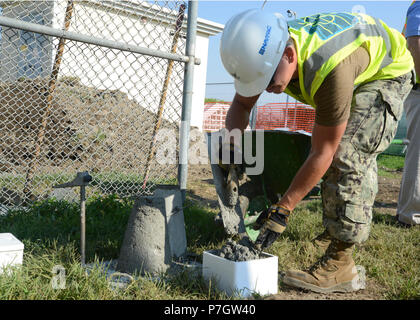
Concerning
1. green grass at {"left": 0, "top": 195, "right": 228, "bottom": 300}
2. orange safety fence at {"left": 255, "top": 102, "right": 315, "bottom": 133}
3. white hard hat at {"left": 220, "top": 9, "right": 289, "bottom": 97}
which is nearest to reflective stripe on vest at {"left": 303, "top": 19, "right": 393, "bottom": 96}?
white hard hat at {"left": 220, "top": 9, "right": 289, "bottom": 97}

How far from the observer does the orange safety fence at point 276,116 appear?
14.4m

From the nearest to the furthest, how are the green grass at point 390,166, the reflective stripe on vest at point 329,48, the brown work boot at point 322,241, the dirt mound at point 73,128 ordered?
the reflective stripe on vest at point 329,48
the brown work boot at point 322,241
the dirt mound at point 73,128
the green grass at point 390,166

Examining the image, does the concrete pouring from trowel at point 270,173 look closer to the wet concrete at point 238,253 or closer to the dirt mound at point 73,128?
the wet concrete at point 238,253

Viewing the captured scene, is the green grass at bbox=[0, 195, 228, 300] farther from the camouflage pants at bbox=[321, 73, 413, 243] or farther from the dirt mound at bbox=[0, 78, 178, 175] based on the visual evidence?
the dirt mound at bbox=[0, 78, 178, 175]

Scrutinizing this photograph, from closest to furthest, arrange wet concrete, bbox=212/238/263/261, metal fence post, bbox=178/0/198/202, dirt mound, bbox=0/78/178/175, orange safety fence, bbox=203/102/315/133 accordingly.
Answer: wet concrete, bbox=212/238/263/261
metal fence post, bbox=178/0/198/202
dirt mound, bbox=0/78/178/175
orange safety fence, bbox=203/102/315/133

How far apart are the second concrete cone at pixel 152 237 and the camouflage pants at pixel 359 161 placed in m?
1.08

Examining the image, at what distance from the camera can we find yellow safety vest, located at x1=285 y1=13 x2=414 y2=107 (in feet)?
7.29

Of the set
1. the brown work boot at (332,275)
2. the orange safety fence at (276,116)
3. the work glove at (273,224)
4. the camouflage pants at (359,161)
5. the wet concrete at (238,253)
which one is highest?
the orange safety fence at (276,116)

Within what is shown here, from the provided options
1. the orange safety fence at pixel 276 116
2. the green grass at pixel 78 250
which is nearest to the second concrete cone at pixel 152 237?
the green grass at pixel 78 250

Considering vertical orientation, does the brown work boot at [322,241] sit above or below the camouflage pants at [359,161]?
below

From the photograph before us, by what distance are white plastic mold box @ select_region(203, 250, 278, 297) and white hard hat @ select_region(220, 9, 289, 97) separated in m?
1.03

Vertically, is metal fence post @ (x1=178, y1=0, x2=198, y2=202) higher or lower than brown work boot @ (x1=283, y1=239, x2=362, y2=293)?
higher

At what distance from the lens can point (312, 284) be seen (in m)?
2.53

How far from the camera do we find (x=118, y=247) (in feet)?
9.96
